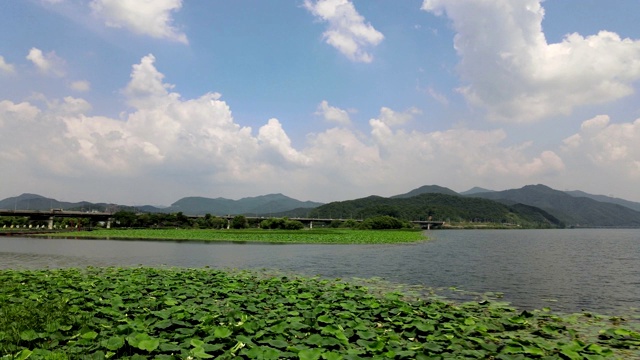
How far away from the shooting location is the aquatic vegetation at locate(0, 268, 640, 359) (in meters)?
7.62

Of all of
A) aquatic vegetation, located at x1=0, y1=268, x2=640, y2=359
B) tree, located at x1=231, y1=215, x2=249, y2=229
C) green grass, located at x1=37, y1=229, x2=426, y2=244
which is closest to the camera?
aquatic vegetation, located at x1=0, y1=268, x2=640, y2=359

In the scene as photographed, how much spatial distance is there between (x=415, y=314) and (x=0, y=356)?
10434 millimetres

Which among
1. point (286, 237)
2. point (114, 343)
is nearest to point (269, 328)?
point (114, 343)

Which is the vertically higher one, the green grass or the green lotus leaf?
the green lotus leaf

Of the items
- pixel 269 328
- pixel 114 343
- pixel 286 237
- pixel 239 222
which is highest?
pixel 114 343

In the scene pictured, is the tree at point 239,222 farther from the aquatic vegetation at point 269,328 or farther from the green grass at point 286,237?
the aquatic vegetation at point 269,328

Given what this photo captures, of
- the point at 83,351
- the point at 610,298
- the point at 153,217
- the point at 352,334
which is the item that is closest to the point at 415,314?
the point at 352,334

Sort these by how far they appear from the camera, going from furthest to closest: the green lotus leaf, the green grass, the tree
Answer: the tree, the green grass, the green lotus leaf

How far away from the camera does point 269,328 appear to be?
918cm

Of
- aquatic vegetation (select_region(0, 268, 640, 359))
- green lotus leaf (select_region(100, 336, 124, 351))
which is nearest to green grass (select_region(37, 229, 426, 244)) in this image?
aquatic vegetation (select_region(0, 268, 640, 359))

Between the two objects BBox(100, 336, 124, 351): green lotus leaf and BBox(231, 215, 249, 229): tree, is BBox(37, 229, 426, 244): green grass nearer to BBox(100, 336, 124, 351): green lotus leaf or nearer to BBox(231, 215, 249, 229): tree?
BBox(231, 215, 249, 229): tree

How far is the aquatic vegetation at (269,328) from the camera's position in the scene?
300 inches

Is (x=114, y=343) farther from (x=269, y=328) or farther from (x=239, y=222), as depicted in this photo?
(x=239, y=222)

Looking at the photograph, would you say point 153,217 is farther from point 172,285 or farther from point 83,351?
point 83,351
